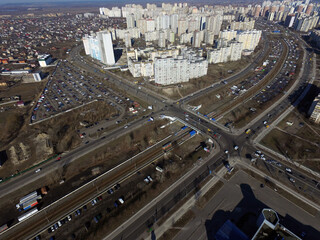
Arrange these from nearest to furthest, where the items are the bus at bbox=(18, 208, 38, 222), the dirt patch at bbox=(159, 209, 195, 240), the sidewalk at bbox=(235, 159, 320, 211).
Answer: the dirt patch at bbox=(159, 209, 195, 240), the bus at bbox=(18, 208, 38, 222), the sidewalk at bbox=(235, 159, 320, 211)

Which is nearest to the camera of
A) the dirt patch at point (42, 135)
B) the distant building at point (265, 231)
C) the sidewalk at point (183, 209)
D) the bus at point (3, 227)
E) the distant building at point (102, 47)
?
the distant building at point (265, 231)

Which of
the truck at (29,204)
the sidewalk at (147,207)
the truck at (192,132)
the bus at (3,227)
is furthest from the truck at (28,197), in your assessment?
the truck at (192,132)

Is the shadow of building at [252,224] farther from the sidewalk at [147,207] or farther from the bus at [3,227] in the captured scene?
the bus at [3,227]

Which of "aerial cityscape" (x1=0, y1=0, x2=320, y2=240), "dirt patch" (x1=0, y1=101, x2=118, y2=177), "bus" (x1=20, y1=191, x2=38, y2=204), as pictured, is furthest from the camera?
"dirt patch" (x1=0, y1=101, x2=118, y2=177)

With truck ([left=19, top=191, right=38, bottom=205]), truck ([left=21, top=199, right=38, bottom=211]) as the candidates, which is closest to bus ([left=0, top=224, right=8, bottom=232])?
truck ([left=21, top=199, right=38, bottom=211])

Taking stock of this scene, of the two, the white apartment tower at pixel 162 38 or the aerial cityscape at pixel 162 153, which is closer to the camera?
the aerial cityscape at pixel 162 153

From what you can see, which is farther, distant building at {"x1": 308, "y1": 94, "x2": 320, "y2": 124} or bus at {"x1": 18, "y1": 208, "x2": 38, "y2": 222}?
distant building at {"x1": 308, "y1": 94, "x2": 320, "y2": 124}

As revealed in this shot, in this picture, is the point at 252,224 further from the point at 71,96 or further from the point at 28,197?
the point at 71,96

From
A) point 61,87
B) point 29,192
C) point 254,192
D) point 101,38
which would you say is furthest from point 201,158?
point 101,38

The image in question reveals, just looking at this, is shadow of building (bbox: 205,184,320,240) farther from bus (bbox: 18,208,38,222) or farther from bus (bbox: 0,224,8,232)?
bus (bbox: 0,224,8,232)
